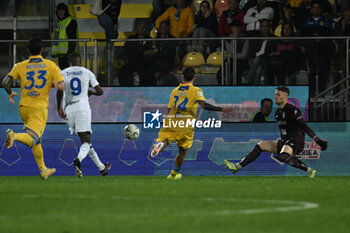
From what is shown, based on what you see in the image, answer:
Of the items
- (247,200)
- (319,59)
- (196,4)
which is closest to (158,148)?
(319,59)

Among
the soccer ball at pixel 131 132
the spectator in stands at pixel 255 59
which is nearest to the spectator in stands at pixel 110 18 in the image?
the soccer ball at pixel 131 132

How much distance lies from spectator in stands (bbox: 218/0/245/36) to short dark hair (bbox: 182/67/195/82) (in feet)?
17.0

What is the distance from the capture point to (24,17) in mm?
24422

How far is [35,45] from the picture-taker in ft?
45.4

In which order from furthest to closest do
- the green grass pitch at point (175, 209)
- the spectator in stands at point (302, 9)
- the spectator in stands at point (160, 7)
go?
the spectator in stands at point (160, 7)
the spectator in stands at point (302, 9)
the green grass pitch at point (175, 209)

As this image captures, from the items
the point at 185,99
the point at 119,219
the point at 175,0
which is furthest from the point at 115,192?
the point at 175,0

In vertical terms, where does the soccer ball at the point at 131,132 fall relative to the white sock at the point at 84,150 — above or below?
above

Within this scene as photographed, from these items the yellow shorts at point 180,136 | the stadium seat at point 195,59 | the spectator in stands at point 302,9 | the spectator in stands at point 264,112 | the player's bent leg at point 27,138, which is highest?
the spectator in stands at point 302,9

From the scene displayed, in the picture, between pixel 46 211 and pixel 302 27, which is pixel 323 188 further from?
pixel 302 27

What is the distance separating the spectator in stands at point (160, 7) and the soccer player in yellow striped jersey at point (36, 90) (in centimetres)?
820

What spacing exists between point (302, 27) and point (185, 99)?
5.96m

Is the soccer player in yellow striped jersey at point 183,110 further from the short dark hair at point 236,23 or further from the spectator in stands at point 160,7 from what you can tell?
the spectator in stands at point 160,7

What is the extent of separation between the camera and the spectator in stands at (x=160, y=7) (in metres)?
21.8

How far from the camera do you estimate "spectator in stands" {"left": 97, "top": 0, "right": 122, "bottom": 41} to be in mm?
21391
